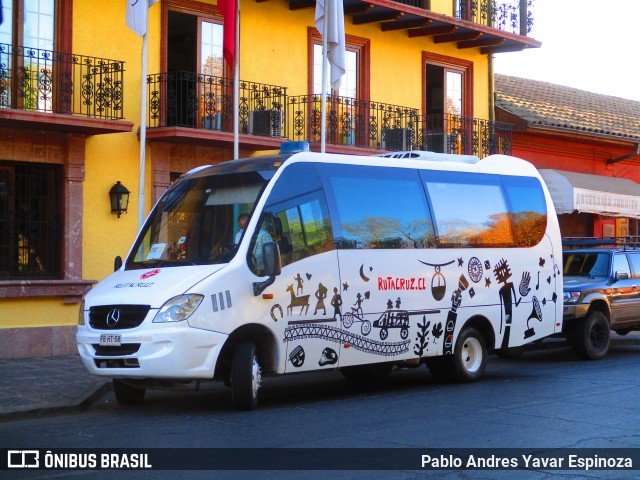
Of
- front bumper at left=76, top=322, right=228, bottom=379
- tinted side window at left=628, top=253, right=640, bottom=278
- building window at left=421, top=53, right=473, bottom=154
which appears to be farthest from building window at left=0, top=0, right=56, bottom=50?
tinted side window at left=628, top=253, right=640, bottom=278

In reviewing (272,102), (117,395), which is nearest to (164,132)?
(272,102)

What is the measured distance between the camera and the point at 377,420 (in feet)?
34.7

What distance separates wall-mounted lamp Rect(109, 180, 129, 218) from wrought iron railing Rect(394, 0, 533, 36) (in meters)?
10.2

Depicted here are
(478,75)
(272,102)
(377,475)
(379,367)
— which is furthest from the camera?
(478,75)

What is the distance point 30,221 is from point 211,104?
165 inches

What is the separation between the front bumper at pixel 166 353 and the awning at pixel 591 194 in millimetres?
15936

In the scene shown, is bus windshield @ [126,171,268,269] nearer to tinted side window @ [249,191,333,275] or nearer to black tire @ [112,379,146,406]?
tinted side window @ [249,191,333,275]

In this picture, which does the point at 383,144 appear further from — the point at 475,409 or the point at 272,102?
the point at 475,409

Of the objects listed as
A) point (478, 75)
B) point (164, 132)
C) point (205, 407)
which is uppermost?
point (478, 75)

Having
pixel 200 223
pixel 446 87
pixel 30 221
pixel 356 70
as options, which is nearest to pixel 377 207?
pixel 200 223

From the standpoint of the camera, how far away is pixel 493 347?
1440 cm

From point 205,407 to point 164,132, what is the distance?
7.37 meters

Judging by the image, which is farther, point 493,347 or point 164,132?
point 164,132

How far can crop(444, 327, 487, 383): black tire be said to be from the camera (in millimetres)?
13820
